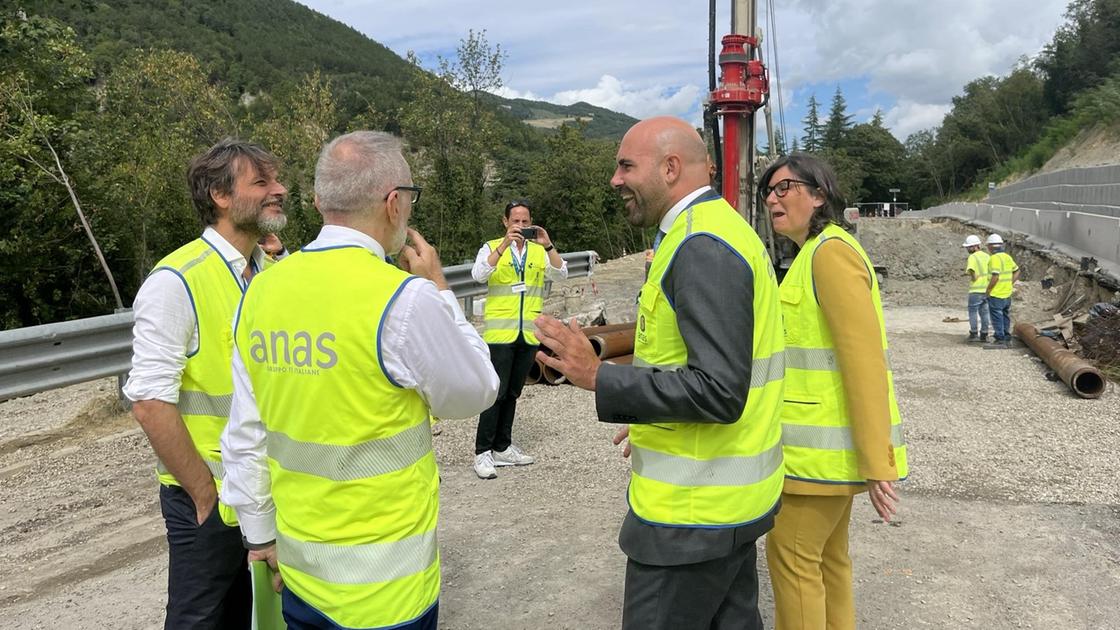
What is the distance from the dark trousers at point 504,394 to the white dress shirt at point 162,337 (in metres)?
3.34

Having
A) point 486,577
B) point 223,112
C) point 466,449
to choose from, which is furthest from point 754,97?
point 223,112

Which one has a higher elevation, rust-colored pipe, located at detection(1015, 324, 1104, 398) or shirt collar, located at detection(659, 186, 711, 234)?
shirt collar, located at detection(659, 186, 711, 234)

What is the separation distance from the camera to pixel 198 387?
2.36 m

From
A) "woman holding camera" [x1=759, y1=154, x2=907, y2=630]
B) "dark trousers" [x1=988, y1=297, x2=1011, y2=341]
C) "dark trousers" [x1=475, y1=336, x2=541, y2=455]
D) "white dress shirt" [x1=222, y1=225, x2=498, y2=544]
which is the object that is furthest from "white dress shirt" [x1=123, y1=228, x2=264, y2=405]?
"dark trousers" [x1=988, y1=297, x2=1011, y2=341]

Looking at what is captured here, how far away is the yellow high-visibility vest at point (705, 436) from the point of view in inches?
80.7

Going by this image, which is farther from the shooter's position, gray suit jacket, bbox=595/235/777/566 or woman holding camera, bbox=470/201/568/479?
woman holding camera, bbox=470/201/568/479

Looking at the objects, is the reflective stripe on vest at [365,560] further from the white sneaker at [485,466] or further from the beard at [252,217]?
the white sneaker at [485,466]

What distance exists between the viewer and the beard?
2615mm

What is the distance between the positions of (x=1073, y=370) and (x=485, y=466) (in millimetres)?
6511

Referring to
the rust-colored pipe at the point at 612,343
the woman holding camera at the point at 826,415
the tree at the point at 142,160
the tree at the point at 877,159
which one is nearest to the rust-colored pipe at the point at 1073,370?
the rust-colored pipe at the point at 612,343

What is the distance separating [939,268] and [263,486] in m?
23.4

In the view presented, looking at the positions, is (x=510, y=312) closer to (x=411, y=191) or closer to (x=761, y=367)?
(x=411, y=191)

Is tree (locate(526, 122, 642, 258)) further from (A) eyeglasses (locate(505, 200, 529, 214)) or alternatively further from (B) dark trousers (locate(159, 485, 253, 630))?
(B) dark trousers (locate(159, 485, 253, 630))

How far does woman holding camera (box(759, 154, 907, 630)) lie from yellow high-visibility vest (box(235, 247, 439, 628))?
4.45 feet
